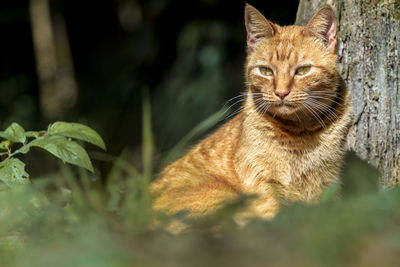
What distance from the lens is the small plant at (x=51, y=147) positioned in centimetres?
265

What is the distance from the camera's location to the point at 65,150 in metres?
2.74

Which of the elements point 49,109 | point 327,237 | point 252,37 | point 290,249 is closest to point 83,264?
point 290,249

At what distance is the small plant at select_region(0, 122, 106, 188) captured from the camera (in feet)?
8.71

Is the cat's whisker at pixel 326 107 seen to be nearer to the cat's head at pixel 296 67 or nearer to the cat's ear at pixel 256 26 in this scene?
the cat's head at pixel 296 67

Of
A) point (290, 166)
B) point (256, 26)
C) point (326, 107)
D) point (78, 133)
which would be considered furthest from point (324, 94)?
point (78, 133)

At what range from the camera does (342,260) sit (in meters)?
1.54

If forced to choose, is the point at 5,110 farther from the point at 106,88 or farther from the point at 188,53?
the point at 188,53

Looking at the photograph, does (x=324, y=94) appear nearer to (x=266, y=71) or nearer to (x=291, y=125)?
(x=291, y=125)

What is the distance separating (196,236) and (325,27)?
1.96 metres

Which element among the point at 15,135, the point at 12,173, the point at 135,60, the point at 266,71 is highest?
the point at 266,71

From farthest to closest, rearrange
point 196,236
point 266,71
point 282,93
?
point 266,71 → point 282,93 → point 196,236

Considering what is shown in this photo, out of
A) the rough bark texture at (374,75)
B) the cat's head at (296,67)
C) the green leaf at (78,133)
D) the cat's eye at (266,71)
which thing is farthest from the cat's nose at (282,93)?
the green leaf at (78,133)

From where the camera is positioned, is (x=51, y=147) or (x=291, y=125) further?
(x=291, y=125)

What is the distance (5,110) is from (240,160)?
183 inches
